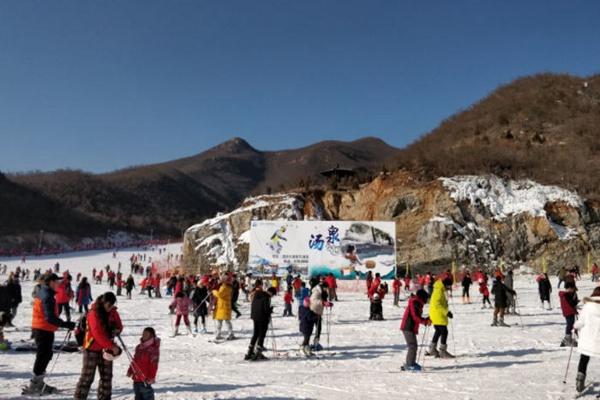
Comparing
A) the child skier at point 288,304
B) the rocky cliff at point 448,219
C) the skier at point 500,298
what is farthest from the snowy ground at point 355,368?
the rocky cliff at point 448,219

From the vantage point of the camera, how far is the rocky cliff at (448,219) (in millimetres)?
34125

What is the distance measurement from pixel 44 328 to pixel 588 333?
24.0 feet

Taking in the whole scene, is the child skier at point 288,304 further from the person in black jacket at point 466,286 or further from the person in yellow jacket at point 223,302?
the person in black jacket at point 466,286

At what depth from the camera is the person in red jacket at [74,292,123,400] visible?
595cm

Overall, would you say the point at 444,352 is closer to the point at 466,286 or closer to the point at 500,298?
the point at 500,298

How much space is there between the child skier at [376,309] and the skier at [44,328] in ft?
35.3

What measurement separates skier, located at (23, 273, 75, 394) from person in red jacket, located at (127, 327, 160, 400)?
4.40 ft

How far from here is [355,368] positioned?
9.13 metres

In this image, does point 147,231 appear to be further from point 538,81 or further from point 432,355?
point 432,355

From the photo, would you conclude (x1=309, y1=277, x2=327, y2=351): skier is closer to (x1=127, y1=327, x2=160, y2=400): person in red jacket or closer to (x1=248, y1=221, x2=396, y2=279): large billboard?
(x1=127, y1=327, x2=160, y2=400): person in red jacket

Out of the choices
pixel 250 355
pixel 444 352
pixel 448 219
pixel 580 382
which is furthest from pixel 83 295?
pixel 448 219

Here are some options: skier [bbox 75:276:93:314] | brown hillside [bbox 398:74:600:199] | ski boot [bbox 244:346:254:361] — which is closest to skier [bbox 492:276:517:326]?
ski boot [bbox 244:346:254:361]

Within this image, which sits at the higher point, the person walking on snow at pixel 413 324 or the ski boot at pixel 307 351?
the person walking on snow at pixel 413 324

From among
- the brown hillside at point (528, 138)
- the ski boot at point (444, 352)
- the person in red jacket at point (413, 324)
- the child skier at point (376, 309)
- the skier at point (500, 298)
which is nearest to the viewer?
the person in red jacket at point (413, 324)
